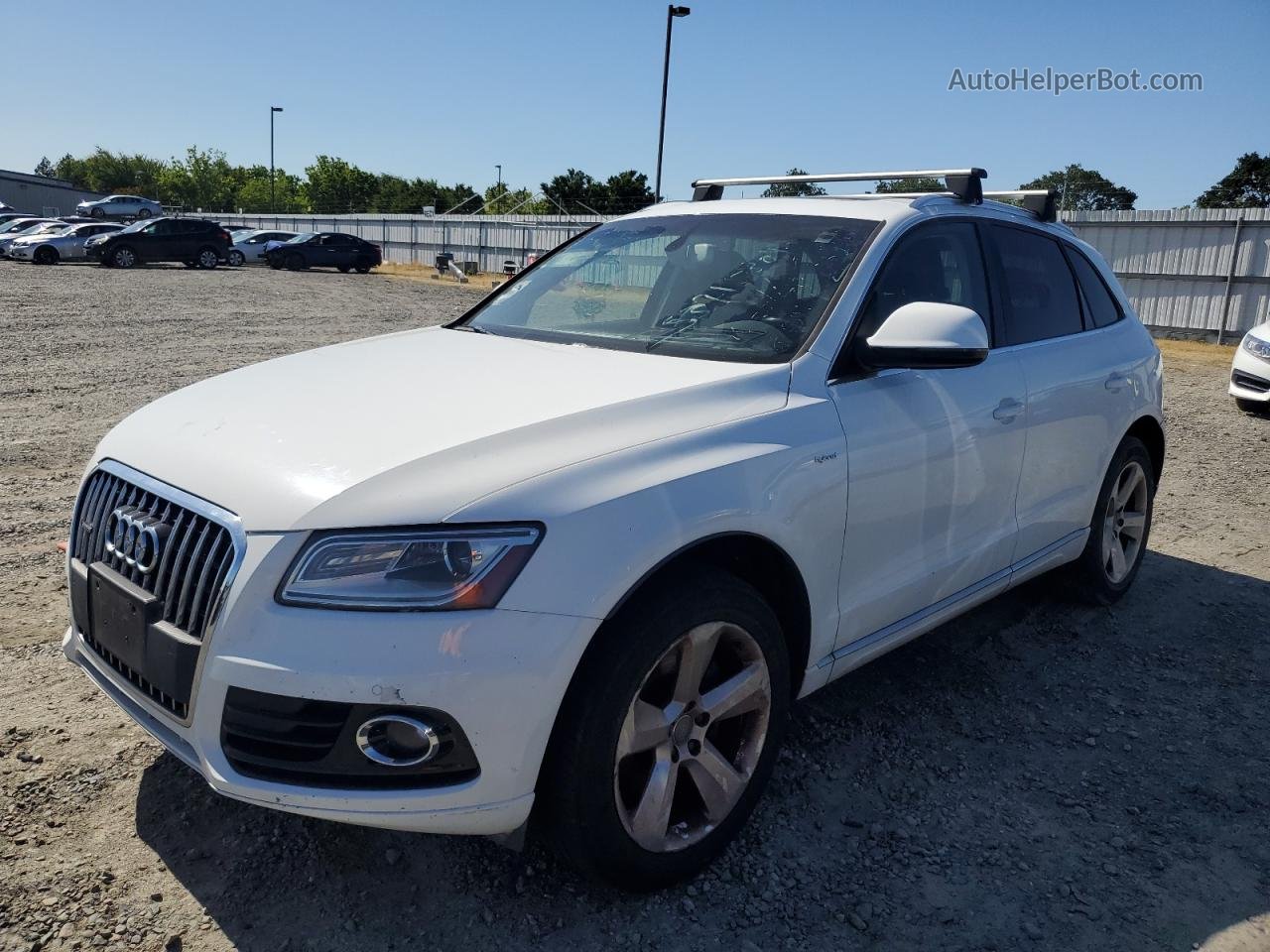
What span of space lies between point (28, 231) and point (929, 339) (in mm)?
37160

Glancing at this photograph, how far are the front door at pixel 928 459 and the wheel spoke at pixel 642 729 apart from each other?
2.57ft

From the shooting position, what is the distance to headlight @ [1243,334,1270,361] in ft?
34.4

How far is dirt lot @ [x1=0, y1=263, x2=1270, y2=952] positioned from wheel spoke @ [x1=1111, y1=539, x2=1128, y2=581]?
208 millimetres

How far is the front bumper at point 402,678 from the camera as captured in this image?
6.95ft

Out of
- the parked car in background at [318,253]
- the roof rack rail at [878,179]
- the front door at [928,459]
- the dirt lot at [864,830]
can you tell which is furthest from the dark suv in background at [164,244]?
the front door at [928,459]

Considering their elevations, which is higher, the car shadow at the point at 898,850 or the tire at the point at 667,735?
the tire at the point at 667,735

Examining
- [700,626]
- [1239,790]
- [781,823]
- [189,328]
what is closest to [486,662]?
[700,626]

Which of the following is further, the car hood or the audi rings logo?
the audi rings logo

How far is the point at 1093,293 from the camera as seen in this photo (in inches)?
186

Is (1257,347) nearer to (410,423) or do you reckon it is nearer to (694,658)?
(694,658)

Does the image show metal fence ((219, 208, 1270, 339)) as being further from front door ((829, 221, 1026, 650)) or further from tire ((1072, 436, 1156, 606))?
front door ((829, 221, 1026, 650))

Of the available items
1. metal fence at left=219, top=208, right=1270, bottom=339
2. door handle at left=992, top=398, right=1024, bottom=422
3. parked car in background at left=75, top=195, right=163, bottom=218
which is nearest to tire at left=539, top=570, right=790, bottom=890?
door handle at left=992, top=398, right=1024, bottom=422

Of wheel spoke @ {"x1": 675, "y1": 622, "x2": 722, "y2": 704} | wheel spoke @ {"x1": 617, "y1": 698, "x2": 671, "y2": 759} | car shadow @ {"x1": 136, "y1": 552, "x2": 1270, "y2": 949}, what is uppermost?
wheel spoke @ {"x1": 675, "y1": 622, "x2": 722, "y2": 704}

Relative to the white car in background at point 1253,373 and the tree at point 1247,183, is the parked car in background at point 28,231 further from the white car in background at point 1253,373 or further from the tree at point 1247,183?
the tree at point 1247,183
